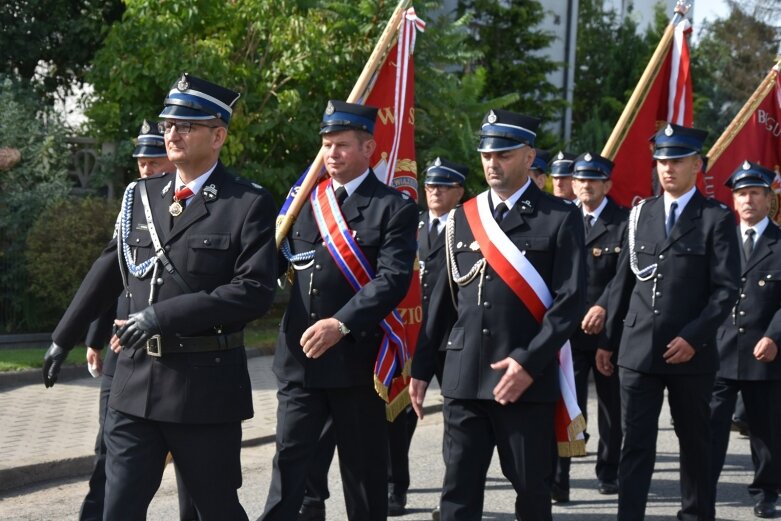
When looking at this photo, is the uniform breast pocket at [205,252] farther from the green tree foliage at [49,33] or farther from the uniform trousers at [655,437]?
the green tree foliage at [49,33]

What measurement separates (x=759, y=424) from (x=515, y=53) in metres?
22.3

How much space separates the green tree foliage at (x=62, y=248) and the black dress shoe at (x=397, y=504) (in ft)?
21.9

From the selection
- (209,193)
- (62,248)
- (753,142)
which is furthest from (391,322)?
(62,248)

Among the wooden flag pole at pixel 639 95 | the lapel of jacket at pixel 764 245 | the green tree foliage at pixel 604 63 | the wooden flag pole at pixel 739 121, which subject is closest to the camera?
the lapel of jacket at pixel 764 245

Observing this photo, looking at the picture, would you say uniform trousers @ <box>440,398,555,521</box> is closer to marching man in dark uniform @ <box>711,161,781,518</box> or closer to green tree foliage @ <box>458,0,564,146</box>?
marching man in dark uniform @ <box>711,161,781,518</box>

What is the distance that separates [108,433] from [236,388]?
1.70ft

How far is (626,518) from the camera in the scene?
20.8 feet

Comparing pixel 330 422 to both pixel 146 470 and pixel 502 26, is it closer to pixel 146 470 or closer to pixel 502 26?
pixel 146 470

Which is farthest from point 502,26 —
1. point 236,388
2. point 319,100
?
point 236,388

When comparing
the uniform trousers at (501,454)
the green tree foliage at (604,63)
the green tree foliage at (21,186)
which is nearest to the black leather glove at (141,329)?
the uniform trousers at (501,454)

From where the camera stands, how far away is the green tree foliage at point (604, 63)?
3466 centimetres

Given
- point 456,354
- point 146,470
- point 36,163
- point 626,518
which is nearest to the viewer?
point 146,470

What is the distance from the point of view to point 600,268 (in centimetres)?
839

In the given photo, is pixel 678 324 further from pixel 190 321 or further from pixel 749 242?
pixel 190 321
